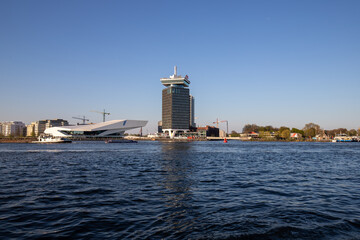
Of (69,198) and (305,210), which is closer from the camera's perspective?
(305,210)

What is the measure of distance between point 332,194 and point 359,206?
8.60 feet

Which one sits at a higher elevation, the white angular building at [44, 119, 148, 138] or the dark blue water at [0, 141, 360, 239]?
the white angular building at [44, 119, 148, 138]

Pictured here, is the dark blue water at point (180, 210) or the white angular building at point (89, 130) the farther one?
the white angular building at point (89, 130)

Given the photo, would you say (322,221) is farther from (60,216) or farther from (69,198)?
(69,198)

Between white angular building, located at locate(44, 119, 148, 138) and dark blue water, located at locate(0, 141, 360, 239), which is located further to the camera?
white angular building, located at locate(44, 119, 148, 138)

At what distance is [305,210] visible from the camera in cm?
1057

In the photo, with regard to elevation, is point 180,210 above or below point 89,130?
below

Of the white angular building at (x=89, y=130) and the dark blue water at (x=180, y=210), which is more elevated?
the white angular building at (x=89, y=130)

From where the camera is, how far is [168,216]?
378 inches

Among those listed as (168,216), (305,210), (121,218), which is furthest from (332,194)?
(121,218)

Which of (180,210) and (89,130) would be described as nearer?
(180,210)

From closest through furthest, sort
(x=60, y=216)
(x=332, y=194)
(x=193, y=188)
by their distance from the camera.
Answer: (x=60, y=216)
(x=332, y=194)
(x=193, y=188)

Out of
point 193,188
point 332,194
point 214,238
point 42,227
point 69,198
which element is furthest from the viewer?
point 193,188

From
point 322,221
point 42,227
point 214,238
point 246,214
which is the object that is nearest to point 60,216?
point 42,227
